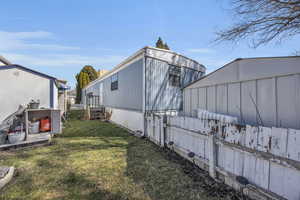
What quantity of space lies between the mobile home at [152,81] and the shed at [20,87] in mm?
3297

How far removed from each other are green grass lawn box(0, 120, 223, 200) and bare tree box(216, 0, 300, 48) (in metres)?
5.64

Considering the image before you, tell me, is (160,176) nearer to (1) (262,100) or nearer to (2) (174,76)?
(1) (262,100)

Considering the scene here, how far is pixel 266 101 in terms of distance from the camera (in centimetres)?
255

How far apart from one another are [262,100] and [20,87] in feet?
24.5

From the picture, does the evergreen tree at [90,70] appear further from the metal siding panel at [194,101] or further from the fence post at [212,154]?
the fence post at [212,154]

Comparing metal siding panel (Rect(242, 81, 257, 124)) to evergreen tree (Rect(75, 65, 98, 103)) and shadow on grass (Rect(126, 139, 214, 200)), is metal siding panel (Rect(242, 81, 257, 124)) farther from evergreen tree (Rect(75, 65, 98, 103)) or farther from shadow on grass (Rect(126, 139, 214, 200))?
evergreen tree (Rect(75, 65, 98, 103))

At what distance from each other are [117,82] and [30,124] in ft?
16.4

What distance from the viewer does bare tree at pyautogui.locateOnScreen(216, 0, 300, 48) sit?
502cm

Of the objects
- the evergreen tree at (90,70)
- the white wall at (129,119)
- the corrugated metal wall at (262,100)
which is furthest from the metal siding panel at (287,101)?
the evergreen tree at (90,70)

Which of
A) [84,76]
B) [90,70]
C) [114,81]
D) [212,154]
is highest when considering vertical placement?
[90,70]

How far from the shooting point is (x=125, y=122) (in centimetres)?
785

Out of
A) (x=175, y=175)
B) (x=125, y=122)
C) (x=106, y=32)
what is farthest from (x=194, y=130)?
(x=106, y=32)

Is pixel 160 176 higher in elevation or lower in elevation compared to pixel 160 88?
lower

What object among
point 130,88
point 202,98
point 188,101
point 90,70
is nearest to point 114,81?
point 130,88
